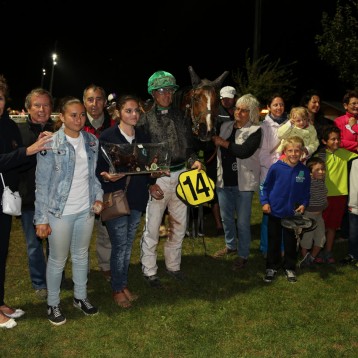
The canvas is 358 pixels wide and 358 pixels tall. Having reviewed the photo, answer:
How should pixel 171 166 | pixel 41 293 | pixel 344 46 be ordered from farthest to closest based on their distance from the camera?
pixel 344 46 < pixel 171 166 < pixel 41 293

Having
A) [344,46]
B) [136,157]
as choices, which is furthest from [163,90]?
[344,46]

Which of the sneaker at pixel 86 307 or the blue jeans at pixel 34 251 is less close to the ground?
the blue jeans at pixel 34 251

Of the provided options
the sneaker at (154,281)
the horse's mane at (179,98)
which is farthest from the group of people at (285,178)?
the sneaker at (154,281)

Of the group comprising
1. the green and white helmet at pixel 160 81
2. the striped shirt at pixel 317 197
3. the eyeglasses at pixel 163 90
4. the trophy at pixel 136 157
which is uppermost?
the green and white helmet at pixel 160 81

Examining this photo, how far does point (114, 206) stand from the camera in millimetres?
4531

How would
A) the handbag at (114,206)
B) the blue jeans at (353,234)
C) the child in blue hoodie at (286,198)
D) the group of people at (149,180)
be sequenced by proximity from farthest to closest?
the blue jeans at (353,234) < the child in blue hoodie at (286,198) < the handbag at (114,206) < the group of people at (149,180)

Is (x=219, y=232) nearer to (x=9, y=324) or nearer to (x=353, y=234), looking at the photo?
(x=353, y=234)

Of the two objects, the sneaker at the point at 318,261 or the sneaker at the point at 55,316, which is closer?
the sneaker at the point at 55,316

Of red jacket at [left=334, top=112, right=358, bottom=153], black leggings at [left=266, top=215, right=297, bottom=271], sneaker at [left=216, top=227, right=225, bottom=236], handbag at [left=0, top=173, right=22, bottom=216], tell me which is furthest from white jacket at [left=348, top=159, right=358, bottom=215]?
handbag at [left=0, top=173, right=22, bottom=216]

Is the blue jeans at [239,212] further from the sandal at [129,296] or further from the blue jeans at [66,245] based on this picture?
the blue jeans at [66,245]

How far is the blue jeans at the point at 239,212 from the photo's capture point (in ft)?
19.8

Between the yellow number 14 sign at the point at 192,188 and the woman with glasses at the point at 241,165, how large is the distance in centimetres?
82

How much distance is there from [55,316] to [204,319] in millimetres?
1548

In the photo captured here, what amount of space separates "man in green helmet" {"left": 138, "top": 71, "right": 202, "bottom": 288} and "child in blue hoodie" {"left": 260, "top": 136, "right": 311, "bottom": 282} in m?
1.07
